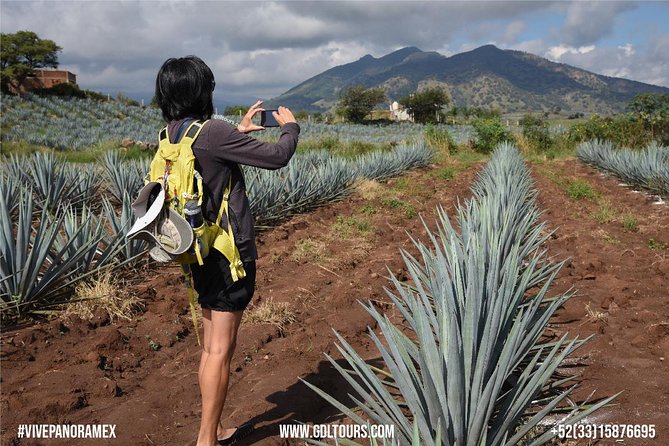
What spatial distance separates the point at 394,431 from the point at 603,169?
541 inches

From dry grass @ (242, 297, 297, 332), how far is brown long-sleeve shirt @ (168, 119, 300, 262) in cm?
154

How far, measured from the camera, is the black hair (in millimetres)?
1907

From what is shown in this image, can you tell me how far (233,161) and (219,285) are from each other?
46 centimetres

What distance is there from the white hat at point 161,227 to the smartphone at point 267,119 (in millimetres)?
553

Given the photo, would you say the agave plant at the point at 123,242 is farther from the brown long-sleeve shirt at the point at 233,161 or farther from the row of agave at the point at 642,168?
the row of agave at the point at 642,168

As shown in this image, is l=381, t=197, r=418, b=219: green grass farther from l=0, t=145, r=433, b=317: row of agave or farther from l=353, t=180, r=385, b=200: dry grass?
l=0, t=145, r=433, b=317: row of agave

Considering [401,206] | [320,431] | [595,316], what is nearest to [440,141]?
[401,206]

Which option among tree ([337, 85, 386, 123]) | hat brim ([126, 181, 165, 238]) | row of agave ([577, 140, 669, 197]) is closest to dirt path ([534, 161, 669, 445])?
row of agave ([577, 140, 669, 197])

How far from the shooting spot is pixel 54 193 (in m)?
6.41

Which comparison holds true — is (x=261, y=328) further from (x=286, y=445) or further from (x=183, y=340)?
(x=286, y=445)

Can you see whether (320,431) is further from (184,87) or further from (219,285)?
(184,87)

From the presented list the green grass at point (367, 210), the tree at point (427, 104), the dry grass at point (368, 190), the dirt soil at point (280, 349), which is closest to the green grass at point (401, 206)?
the green grass at point (367, 210)

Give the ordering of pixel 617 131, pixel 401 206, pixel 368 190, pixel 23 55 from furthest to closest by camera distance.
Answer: pixel 23 55
pixel 617 131
pixel 368 190
pixel 401 206

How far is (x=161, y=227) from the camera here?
6.17ft
